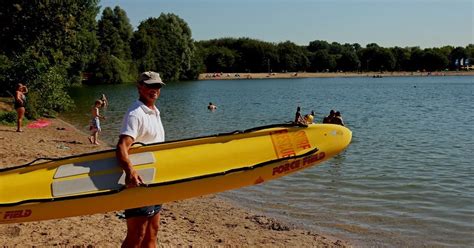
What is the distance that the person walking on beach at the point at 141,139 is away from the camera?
15.2 feet

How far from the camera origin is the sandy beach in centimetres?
652

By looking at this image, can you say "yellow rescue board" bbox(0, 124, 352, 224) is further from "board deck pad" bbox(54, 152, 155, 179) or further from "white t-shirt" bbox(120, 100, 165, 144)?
"white t-shirt" bbox(120, 100, 165, 144)

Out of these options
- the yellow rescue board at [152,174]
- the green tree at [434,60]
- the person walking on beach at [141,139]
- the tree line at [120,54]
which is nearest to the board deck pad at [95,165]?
the yellow rescue board at [152,174]

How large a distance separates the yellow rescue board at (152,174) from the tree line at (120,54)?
20.4 m

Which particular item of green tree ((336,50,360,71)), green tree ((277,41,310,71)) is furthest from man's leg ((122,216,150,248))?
green tree ((336,50,360,71))

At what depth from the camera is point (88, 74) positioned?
282 feet

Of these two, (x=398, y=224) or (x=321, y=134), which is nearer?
(x=321, y=134)

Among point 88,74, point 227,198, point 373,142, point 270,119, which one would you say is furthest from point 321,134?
point 88,74

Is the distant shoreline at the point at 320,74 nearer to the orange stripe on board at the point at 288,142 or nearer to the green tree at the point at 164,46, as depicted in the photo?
the green tree at the point at 164,46

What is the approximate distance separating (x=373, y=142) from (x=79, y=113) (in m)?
20.5

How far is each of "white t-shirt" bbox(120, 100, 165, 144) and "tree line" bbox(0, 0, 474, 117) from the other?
21297mm

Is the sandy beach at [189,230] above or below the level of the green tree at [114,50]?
below

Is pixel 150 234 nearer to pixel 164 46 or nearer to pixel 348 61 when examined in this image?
pixel 164 46

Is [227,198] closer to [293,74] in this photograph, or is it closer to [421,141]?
[421,141]
